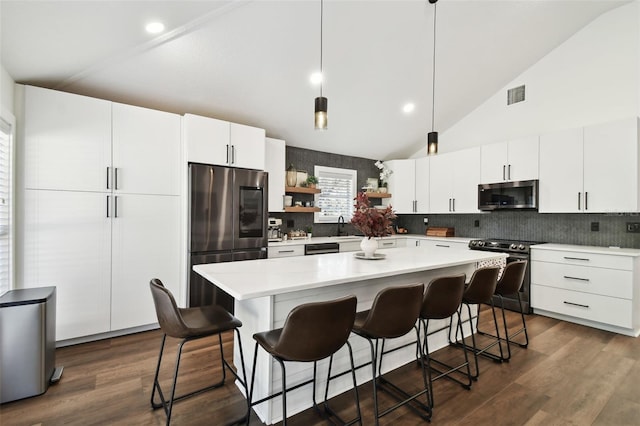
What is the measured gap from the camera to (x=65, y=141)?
278cm

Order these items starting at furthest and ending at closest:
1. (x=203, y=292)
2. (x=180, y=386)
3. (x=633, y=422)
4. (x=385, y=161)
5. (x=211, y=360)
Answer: (x=385, y=161) → (x=203, y=292) → (x=211, y=360) → (x=180, y=386) → (x=633, y=422)

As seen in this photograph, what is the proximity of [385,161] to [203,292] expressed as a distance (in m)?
4.13

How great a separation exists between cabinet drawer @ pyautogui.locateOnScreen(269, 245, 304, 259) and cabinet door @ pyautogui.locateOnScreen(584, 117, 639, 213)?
11.7 ft

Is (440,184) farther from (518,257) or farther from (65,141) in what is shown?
(65,141)

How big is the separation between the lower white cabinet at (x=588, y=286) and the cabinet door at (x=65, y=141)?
5.09 m

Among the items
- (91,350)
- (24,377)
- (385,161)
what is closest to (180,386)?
(24,377)

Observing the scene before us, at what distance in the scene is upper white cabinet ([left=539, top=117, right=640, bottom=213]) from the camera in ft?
11.0

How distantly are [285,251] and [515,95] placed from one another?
4200mm

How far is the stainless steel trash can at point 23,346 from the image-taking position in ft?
6.66

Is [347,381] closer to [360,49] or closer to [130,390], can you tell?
[130,390]

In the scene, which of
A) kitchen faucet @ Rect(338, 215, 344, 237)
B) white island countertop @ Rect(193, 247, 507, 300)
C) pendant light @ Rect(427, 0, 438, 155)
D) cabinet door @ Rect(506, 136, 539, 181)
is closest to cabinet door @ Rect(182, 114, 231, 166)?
white island countertop @ Rect(193, 247, 507, 300)

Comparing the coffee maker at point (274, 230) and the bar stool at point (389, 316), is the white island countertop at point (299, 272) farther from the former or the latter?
the coffee maker at point (274, 230)

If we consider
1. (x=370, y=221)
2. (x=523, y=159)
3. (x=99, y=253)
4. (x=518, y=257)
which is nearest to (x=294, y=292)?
(x=370, y=221)

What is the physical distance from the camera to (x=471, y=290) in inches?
95.8
